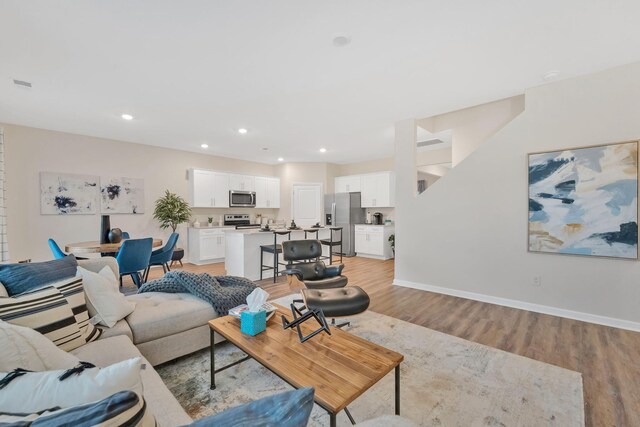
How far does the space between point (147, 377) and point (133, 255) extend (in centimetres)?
286

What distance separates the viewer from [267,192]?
25.8 ft

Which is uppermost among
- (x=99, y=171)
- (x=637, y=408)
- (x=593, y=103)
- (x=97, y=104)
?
(x=97, y=104)

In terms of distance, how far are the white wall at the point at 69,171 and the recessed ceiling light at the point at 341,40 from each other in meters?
5.19

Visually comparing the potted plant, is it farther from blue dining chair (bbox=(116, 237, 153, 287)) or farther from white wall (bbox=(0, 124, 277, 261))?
blue dining chair (bbox=(116, 237, 153, 287))

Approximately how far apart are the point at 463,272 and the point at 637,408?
2.19 metres

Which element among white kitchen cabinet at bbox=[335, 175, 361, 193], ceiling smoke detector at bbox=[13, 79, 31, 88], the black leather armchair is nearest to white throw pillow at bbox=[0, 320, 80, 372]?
the black leather armchair

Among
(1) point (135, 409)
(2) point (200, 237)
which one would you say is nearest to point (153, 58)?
(1) point (135, 409)

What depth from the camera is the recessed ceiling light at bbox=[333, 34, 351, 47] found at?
233cm

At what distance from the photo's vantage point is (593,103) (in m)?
3.03

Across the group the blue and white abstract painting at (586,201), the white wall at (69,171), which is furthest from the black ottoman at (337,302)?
the white wall at (69,171)

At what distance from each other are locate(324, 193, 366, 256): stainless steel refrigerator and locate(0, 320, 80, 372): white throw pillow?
662 cm

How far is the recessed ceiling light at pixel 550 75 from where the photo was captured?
118 inches

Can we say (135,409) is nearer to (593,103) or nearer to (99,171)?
(593,103)

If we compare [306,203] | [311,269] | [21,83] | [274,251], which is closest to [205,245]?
[274,251]
